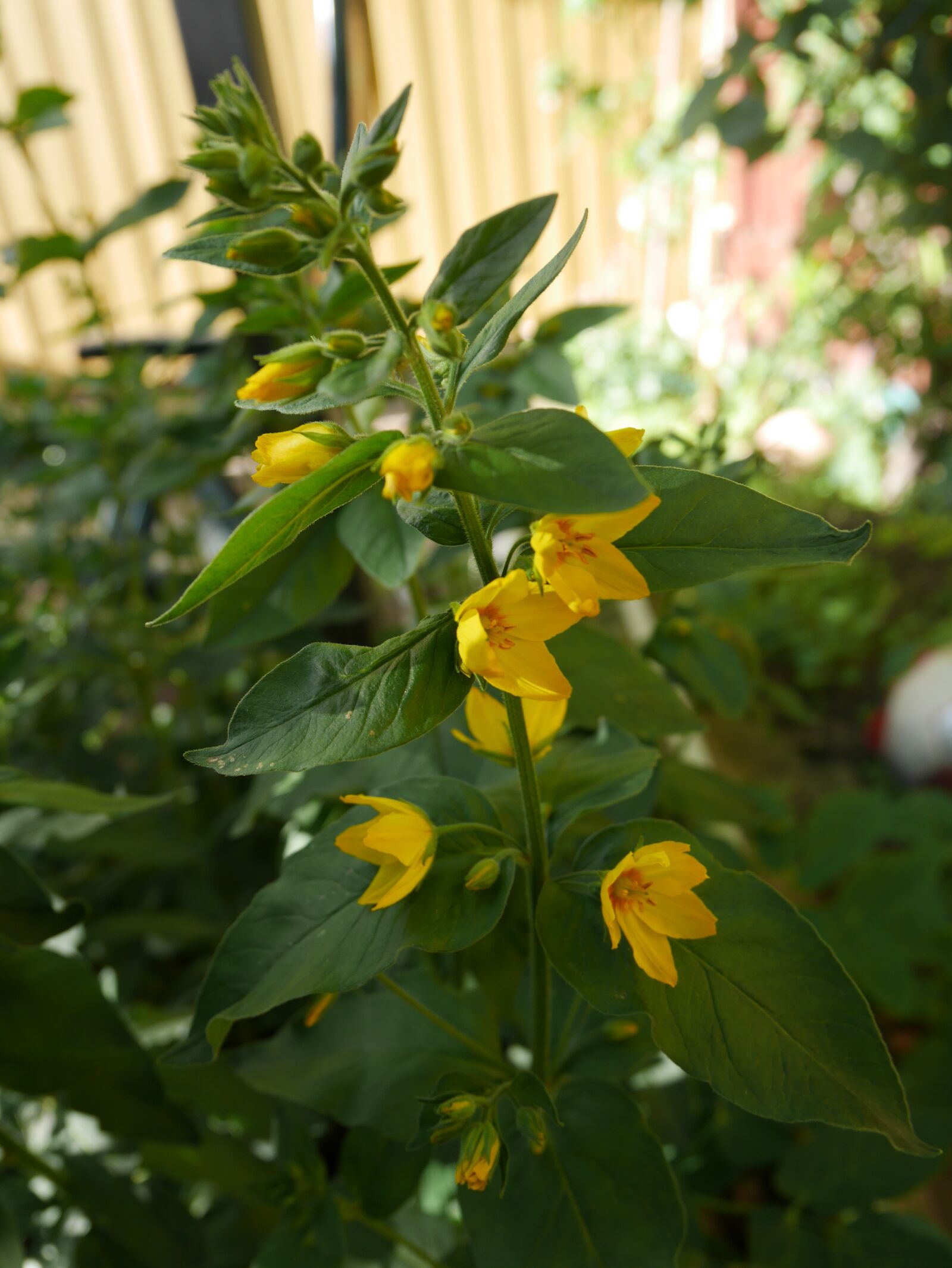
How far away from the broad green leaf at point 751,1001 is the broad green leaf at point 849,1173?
1.55 feet

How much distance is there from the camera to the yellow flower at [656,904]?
36 cm

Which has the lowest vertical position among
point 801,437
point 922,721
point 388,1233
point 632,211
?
point 801,437

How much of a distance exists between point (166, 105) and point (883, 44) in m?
2.48

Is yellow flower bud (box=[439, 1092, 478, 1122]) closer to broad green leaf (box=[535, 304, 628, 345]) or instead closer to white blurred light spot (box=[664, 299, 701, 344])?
broad green leaf (box=[535, 304, 628, 345])

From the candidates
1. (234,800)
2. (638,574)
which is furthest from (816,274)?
(638,574)

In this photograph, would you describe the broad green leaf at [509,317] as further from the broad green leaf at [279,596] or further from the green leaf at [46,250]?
the green leaf at [46,250]

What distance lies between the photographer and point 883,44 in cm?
142

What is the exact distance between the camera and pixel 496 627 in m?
0.35

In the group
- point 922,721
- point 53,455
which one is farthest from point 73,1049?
point 922,721

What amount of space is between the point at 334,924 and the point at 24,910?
24 centimetres

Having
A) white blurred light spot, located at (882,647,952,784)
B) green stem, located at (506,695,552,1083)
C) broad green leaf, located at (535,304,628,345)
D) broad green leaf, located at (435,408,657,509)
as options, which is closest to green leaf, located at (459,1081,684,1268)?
green stem, located at (506,695,552,1083)

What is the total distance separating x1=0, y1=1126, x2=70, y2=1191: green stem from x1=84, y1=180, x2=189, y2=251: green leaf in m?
0.84

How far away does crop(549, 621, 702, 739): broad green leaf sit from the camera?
571 millimetres

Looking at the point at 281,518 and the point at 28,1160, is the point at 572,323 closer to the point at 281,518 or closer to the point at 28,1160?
the point at 281,518
